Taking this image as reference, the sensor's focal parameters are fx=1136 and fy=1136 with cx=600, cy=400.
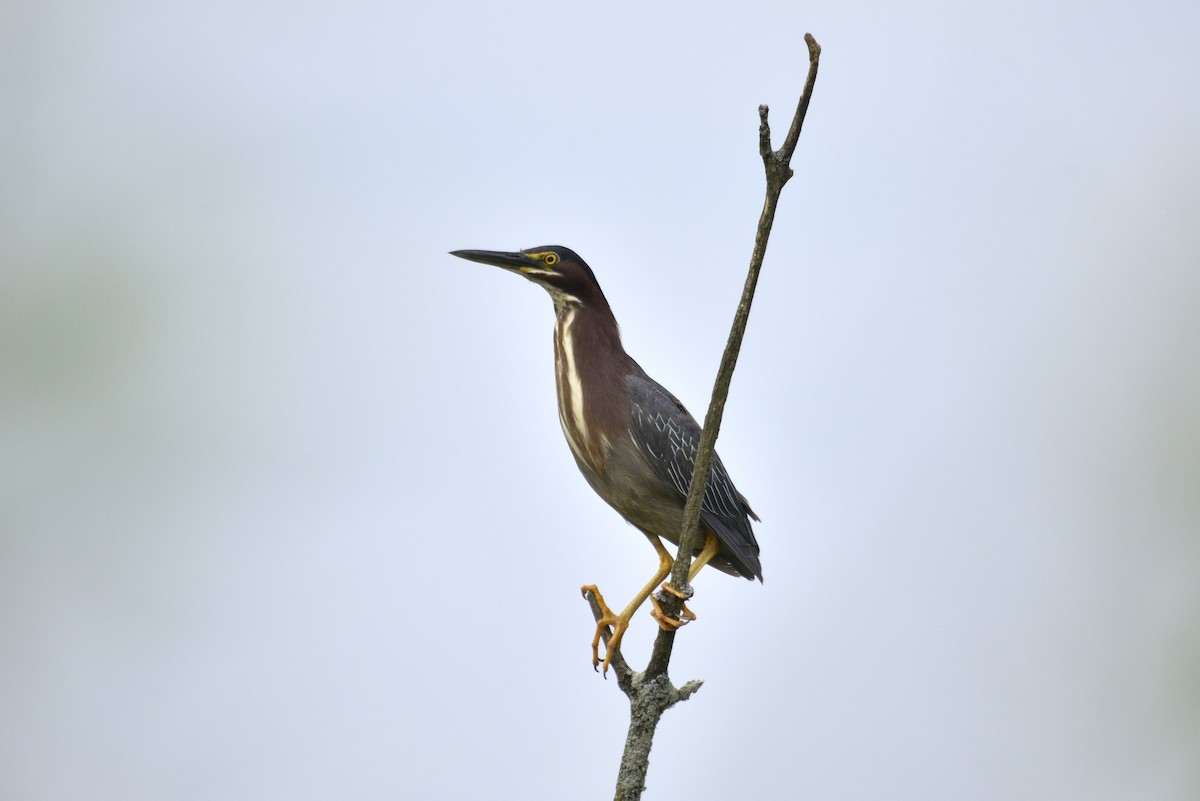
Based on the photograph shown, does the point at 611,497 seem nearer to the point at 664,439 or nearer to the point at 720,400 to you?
the point at 664,439

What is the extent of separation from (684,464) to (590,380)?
43 cm

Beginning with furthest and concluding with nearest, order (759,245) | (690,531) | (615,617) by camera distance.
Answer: (615,617) → (690,531) → (759,245)

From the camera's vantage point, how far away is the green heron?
380cm

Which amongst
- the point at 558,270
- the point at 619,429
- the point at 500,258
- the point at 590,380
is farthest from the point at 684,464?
the point at 500,258

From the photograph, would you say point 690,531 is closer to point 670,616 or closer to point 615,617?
point 670,616

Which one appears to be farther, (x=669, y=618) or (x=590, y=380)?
Result: (x=590, y=380)

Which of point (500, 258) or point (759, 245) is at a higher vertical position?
point (500, 258)

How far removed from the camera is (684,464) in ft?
12.6

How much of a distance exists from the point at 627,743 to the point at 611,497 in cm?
103

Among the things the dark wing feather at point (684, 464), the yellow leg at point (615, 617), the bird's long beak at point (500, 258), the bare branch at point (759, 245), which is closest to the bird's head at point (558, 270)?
the bird's long beak at point (500, 258)

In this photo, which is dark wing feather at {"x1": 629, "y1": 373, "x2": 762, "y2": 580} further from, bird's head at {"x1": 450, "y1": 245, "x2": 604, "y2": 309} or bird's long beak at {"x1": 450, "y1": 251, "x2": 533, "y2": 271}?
bird's long beak at {"x1": 450, "y1": 251, "x2": 533, "y2": 271}

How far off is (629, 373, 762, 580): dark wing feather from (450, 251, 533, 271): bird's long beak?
21.8 inches

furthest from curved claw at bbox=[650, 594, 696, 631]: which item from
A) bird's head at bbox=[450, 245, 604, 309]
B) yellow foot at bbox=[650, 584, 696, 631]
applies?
bird's head at bbox=[450, 245, 604, 309]

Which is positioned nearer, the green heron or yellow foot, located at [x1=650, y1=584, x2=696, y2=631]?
yellow foot, located at [x1=650, y1=584, x2=696, y2=631]
